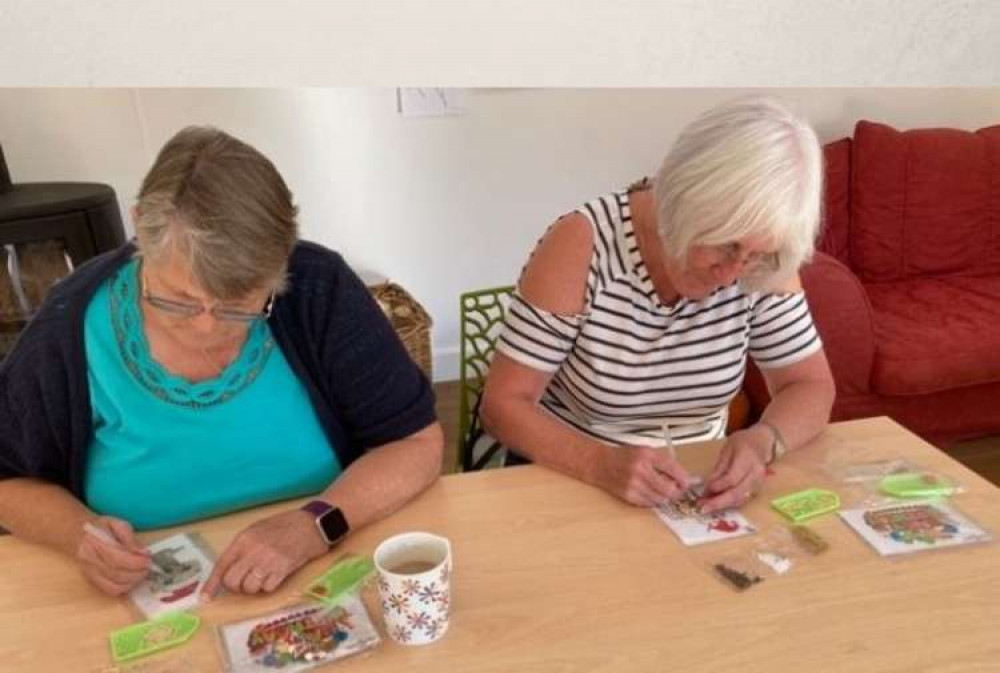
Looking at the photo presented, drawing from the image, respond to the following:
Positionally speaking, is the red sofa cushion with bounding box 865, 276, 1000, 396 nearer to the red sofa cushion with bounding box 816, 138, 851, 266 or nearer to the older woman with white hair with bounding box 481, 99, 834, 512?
the red sofa cushion with bounding box 816, 138, 851, 266

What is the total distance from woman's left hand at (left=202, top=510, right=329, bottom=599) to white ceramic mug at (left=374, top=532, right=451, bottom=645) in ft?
0.49

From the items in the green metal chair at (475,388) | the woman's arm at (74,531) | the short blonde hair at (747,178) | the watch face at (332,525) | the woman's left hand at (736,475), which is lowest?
the green metal chair at (475,388)

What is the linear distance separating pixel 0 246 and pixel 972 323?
289 cm

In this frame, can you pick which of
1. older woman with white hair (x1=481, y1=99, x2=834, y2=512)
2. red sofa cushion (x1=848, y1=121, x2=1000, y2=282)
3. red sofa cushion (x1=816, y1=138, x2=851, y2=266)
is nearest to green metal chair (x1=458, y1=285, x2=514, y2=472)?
older woman with white hair (x1=481, y1=99, x2=834, y2=512)

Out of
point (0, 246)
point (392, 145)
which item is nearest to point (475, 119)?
point (392, 145)

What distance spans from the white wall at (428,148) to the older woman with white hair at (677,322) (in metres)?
1.70

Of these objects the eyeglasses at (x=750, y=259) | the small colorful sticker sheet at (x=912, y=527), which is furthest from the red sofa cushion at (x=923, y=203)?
the small colorful sticker sheet at (x=912, y=527)

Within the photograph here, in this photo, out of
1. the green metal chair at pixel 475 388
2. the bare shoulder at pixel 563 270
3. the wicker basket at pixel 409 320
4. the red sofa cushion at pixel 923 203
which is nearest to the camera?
the bare shoulder at pixel 563 270

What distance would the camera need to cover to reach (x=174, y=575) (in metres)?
0.96

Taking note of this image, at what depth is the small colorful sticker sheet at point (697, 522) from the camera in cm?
103

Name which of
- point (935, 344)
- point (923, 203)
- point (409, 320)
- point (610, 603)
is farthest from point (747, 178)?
point (923, 203)

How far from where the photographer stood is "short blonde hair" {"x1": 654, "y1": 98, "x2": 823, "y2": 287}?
1.08 meters

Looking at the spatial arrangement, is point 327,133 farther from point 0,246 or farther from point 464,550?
point 464,550

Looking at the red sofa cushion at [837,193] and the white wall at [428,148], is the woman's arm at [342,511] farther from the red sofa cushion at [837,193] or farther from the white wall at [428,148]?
the red sofa cushion at [837,193]
